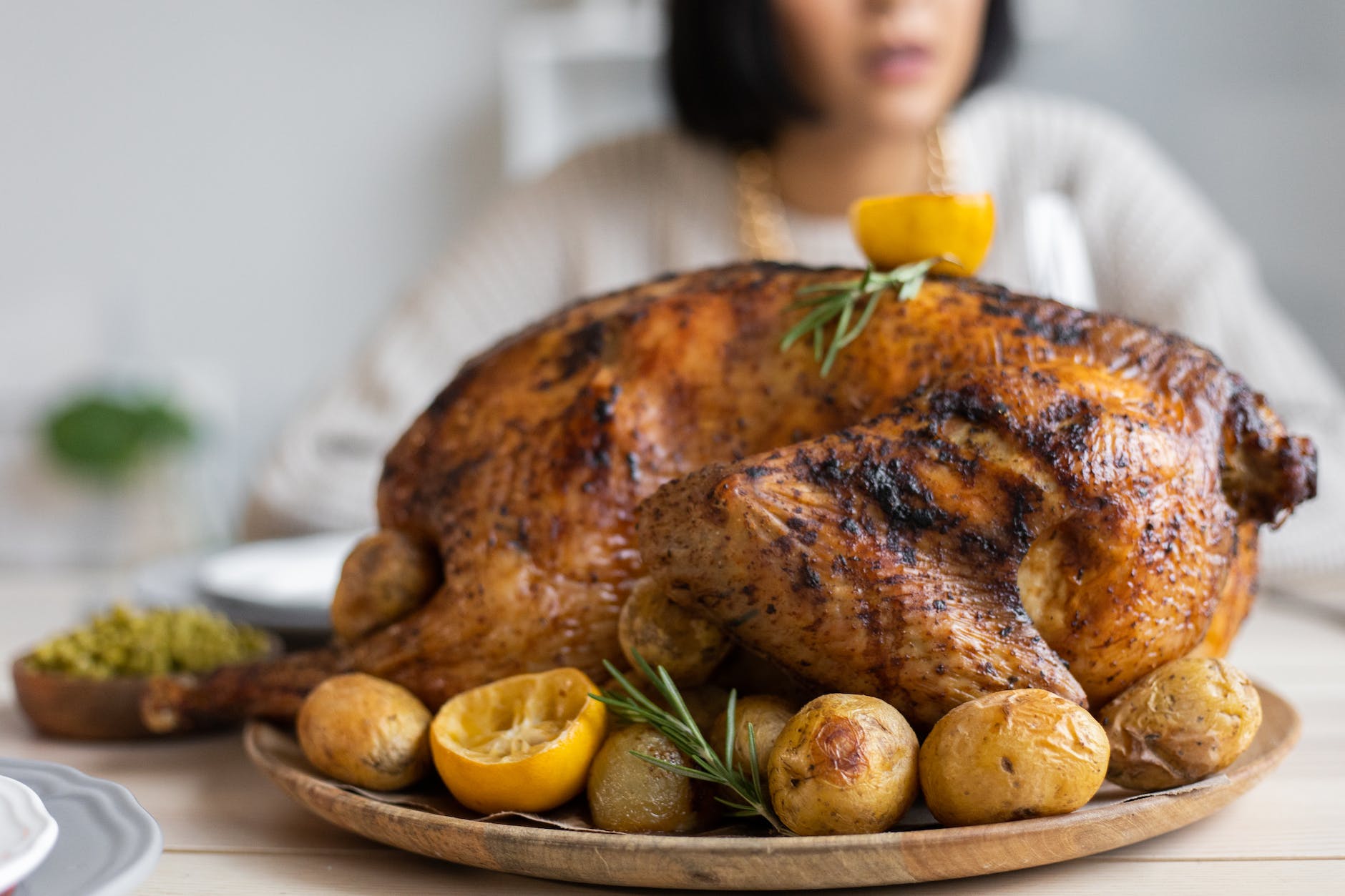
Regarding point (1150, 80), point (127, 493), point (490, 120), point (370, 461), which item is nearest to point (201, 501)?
point (127, 493)

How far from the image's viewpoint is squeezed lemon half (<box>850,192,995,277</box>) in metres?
0.88

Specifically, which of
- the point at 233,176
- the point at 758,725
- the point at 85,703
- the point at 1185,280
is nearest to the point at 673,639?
the point at 758,725

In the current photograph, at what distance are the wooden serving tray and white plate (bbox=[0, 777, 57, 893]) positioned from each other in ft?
0.60

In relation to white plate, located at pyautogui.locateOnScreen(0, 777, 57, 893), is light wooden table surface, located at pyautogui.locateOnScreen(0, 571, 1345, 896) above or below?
below

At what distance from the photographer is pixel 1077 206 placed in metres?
2.32

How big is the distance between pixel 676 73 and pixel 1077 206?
0.81 metres

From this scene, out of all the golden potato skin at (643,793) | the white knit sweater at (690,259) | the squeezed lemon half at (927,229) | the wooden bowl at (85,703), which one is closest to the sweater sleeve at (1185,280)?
the white knit sweater at (690,259)

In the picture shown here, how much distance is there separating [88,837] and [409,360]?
5.69 ft

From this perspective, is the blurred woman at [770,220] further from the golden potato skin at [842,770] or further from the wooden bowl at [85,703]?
the golden potato skin at [842,770]

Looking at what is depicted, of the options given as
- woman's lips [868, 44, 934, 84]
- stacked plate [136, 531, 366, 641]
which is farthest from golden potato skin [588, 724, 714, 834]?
woman's lips [868, 44, 934, 84]

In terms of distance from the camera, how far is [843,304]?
2.76 feet

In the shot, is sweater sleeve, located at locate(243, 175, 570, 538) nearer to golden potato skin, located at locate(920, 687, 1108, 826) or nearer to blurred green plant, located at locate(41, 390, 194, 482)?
blurred green plant, located at locate(41, 390, 194, 482)

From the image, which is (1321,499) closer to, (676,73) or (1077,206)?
(1077,206)

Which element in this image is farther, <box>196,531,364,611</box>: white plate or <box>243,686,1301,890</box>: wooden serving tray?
<box>196,531,364,611</box>: white plate
